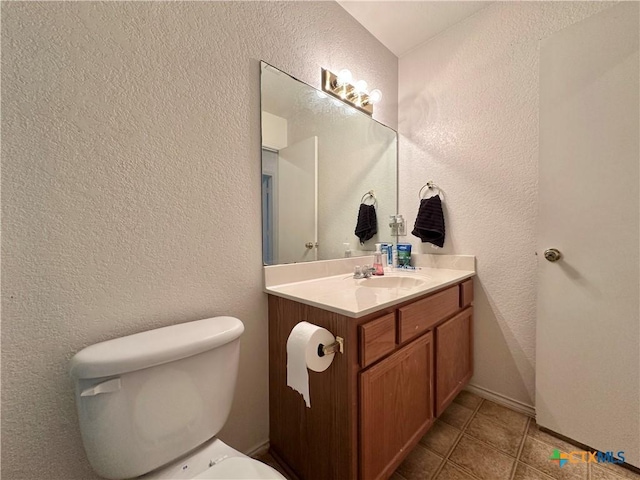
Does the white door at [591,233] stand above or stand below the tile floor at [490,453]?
above

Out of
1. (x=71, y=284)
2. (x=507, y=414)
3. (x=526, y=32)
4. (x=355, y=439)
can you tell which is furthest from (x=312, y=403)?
Answer: (x=526, y=32)

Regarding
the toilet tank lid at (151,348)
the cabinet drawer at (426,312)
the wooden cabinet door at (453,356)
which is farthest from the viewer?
the wooden cabinet door at (453,356)

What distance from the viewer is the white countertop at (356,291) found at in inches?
35.1

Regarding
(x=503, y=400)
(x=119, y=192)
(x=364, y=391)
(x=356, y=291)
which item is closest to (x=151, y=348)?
(x=119, y=192)

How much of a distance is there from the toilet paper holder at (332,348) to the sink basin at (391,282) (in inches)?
20.7

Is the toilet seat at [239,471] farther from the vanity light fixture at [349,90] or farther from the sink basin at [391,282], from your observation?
the vanity light fixture at [349,90]

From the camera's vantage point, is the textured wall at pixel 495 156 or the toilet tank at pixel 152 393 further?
the textured wall at pixel 495 156

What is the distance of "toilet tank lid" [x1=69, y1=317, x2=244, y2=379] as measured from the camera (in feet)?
2.10

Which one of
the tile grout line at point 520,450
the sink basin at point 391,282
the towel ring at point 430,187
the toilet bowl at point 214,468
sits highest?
the towel ring at point 430,187

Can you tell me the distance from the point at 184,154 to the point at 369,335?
921mm

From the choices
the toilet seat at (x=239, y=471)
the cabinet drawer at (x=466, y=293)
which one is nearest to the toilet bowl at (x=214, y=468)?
the toilet seat at (x=239, y=471)

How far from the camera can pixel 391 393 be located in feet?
3.22

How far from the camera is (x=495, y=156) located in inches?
59.7

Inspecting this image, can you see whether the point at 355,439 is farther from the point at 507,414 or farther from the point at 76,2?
the point at 76,2
